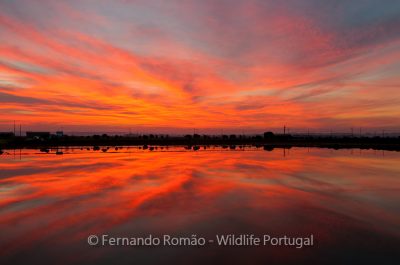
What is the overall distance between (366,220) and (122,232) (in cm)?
963

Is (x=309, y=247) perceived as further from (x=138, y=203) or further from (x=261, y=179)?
(x=261, y=179)

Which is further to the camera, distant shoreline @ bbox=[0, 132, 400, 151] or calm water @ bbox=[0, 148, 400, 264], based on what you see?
distant shoreline @ bbox=[0, 132, 400, 151]

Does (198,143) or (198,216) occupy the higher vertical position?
(198,143)

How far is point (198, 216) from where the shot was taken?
11.6m

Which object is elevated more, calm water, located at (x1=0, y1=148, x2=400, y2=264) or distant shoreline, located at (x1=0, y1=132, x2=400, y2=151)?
distant shoreline, located at (x1=0, y1=132, x2=400, y2=151)

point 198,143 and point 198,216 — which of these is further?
point 198,143

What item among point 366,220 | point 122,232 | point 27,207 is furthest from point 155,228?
point 366,220

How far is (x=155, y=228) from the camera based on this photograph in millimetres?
10312

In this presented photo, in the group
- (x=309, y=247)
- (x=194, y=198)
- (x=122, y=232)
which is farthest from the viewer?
(x=194, y=198)

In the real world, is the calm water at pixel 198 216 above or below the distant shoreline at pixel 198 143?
below

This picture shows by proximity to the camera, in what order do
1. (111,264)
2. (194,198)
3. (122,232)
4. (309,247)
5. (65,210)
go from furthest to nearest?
1. (194,198)
2. (65,210)
3. (122,232)
4. (309,247)
5. (111,264)

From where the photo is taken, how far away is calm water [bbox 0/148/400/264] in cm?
823

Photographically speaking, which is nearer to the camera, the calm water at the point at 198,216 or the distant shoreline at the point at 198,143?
the calm water at the point at 198,216

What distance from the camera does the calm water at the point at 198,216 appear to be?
823 cm
